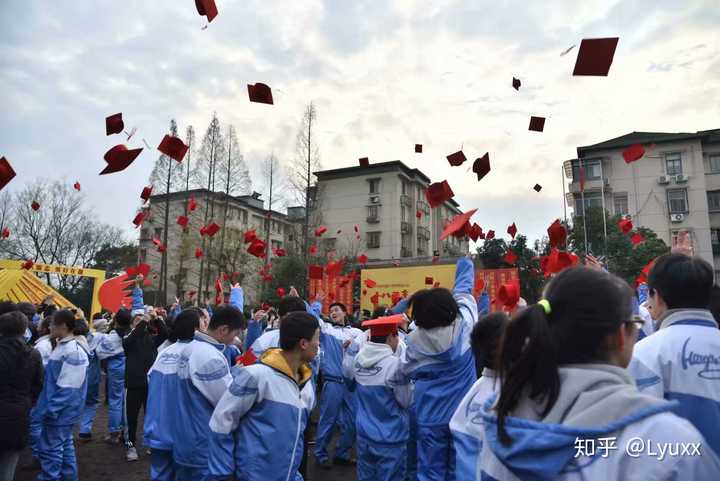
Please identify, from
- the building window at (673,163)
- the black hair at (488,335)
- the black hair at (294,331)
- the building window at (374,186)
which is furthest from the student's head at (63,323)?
the building window at (673,163)

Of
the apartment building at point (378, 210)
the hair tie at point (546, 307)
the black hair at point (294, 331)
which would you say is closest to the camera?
the hair tie at point (546, 307)

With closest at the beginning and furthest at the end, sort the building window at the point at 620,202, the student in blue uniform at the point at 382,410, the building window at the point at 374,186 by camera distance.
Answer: the student in blue uniform at the point at 382,410
the building window at the point at 620,202
the building window at the point at 374,186

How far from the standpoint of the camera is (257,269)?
3409 cm

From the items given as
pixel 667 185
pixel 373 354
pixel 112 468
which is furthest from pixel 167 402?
pixel 667 185

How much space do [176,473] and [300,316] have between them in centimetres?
196

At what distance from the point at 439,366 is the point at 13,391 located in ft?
11.2

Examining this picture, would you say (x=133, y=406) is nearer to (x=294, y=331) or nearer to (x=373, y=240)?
(x=294, y=331)

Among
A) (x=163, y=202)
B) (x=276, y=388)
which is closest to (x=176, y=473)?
(x=276, y=388)

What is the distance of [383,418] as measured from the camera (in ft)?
14.1

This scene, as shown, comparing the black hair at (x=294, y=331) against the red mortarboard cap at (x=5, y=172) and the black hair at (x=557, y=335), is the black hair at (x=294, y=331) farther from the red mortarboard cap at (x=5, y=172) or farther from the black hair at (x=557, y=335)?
the red mortarboard cap at (x=5, y=172)

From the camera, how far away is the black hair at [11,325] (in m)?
3.98

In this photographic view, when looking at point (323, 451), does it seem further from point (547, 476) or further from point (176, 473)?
point (547, 476)

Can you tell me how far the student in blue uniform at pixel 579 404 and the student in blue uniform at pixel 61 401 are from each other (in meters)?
5.01

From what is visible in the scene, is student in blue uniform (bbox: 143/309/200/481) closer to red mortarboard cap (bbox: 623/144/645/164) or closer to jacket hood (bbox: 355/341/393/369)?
jacket hood (bbox: 355/341/393/369)
